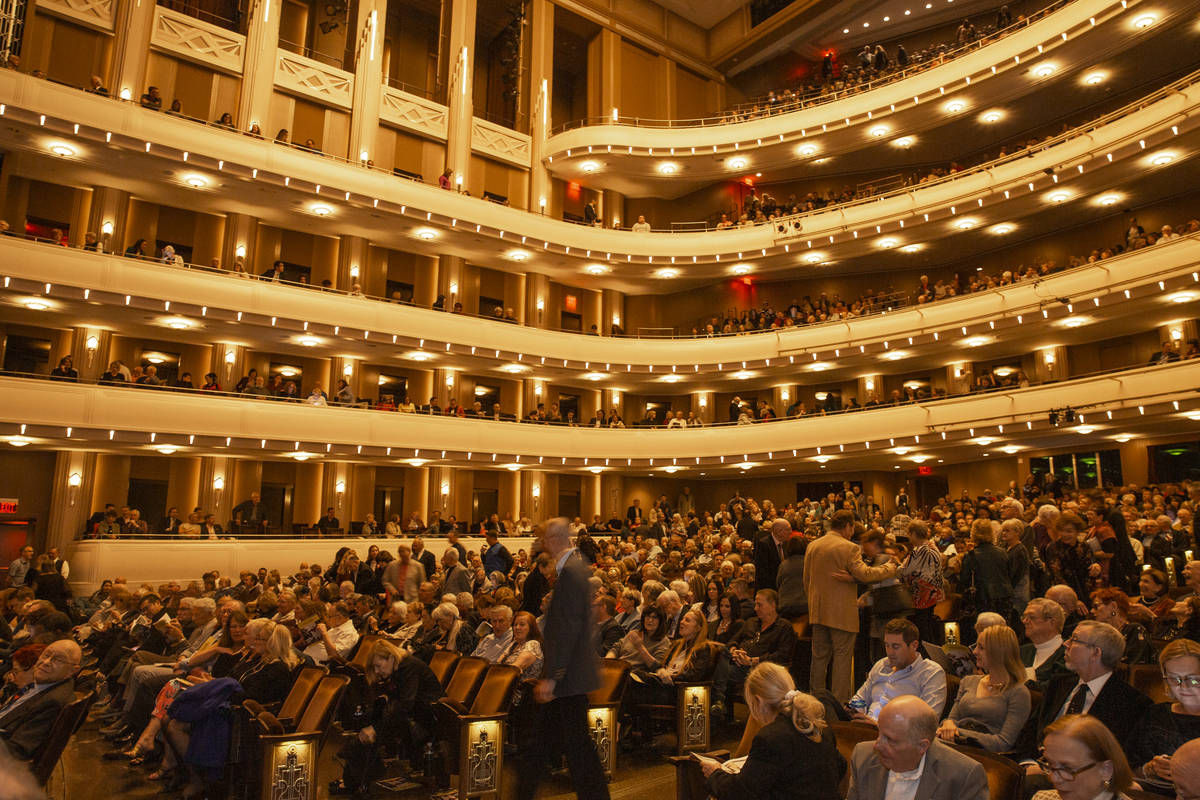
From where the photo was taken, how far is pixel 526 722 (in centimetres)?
619

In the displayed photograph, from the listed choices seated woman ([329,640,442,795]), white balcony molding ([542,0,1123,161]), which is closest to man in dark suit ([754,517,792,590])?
seated woman ([329,640,442,795])

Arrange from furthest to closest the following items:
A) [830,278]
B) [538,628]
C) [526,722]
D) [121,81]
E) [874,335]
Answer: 1. [830,278]
2. [874,335]
3. [121,81]
4. [538,628]
5. [526,722]

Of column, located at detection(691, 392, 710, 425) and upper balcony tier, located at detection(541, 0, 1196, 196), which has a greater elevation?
upper balcony tier, located at detection(541, 0, 1196, 196)

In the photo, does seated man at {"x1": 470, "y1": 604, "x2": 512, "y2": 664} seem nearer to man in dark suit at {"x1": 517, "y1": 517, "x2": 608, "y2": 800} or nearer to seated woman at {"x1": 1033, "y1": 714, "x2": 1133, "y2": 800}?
man in dark suit at {"x1": 517, "y1": 517, "x2": 608, "y2": 800}

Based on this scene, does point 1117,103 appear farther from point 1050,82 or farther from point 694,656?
point 694,656

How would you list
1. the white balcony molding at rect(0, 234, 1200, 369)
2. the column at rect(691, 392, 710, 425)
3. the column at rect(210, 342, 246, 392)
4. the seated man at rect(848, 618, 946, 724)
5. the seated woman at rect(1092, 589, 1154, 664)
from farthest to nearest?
the column at rect(691, 392, 710, 425)
the column at rect(210, 342, 246, 392)
the white balcony molding at rect(0, 234, 1200, 369)
the seated woman at rect(1092, 589, 1154, 664)
the seated man at rect(848, 618, 946, 724)

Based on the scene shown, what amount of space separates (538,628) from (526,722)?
74 centimetres

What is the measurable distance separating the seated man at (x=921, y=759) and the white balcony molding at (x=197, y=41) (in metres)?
21.2

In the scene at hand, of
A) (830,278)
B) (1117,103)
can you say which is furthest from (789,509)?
(1117,103)

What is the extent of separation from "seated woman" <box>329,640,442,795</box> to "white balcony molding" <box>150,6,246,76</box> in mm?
18167

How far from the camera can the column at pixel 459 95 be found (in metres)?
22.9

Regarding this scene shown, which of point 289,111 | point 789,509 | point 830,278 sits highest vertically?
point 289,111

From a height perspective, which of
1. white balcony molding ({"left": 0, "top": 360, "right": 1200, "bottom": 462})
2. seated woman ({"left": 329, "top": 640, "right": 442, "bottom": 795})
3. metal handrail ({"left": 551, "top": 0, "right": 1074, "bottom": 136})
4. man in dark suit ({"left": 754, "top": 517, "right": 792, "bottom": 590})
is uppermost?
metal handrail ({"left": 551, "top": 0, "right": 1074, "bottom": 136})

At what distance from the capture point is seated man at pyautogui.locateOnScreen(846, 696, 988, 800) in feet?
9.43
